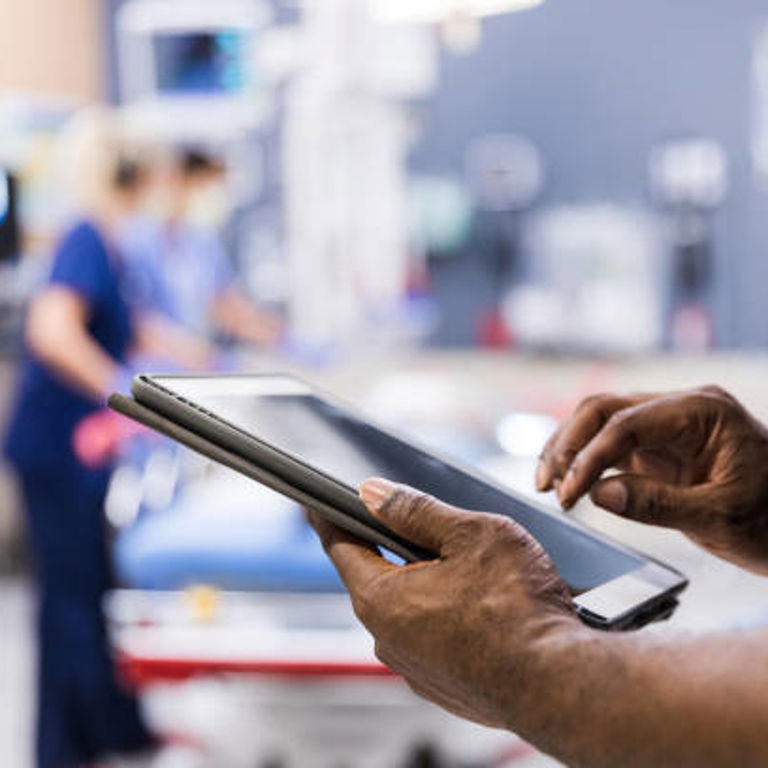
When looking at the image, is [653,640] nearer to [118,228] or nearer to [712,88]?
[118,228]

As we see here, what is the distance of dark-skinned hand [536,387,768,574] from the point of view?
3.40ft

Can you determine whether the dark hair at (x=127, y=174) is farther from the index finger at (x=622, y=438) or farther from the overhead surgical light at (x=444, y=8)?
the index finger at (x=622, y=438)

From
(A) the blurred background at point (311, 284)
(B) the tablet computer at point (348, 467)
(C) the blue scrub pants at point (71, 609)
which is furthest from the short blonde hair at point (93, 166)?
(B) the tablet computer at point (348, 467)

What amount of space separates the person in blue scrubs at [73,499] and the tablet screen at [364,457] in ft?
6.38

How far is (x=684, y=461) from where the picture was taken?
1102 mm

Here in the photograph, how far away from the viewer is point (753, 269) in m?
5.66

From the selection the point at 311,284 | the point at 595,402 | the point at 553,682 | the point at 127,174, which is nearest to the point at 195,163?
the point at 311,284

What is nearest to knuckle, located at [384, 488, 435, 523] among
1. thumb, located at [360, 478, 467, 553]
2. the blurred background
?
thumb, located at [360, 478, 467, 553]

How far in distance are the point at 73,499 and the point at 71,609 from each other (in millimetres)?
267

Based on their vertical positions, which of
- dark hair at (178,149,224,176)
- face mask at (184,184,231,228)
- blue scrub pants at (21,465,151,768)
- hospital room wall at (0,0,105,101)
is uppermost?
hospital room wall at (0,0,105,101)

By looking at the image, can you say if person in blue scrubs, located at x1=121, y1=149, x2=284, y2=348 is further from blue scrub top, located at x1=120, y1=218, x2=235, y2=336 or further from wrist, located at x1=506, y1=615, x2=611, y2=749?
wrist, located at x1=506, y1=615, x2=611, y2=749

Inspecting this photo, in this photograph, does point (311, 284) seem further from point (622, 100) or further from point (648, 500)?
point (622, 100)

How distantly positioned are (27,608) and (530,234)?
9.51 feet

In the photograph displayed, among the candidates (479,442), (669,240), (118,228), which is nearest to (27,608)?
(118,228)
